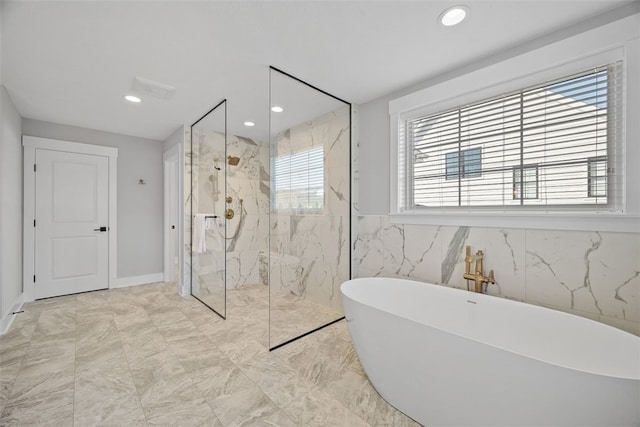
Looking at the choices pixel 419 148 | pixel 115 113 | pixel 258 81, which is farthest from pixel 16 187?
pixel 419 148

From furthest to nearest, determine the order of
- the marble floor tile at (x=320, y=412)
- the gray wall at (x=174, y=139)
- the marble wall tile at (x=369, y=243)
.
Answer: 1. the gray wall at (x=174, y=139)
2. the marble wall tile at (x=369, y=243)
3. the marble floor tile at (x=320, y=412)

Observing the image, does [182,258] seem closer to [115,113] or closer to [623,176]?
[115,113]

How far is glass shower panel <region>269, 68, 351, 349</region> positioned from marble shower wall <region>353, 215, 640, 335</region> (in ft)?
2.10

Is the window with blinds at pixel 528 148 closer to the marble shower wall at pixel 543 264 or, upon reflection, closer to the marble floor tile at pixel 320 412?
the marble shower wall at pixel 543 264

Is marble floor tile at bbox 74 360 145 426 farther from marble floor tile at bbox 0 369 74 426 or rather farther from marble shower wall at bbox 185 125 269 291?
marble shower wall at bbox 185 125 269 291

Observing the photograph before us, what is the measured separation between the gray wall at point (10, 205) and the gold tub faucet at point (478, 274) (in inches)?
161

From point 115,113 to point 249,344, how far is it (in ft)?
10.0

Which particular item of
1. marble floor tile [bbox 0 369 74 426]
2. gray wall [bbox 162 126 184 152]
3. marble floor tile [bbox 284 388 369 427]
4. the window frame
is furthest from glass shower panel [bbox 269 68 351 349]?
gray wall [bbox 162 126 184 152]

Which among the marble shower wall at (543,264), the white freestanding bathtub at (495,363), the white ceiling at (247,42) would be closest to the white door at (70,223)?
the white ceiling at (247,42)

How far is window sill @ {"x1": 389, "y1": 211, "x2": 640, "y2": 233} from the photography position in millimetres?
1546

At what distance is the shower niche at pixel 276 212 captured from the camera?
2.46 meters

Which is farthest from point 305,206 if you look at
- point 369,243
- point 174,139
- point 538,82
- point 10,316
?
point 10,316

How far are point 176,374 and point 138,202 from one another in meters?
3.22

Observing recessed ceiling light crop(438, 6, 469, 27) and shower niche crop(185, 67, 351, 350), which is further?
shower niche crop(185, 67, 351, 350)
